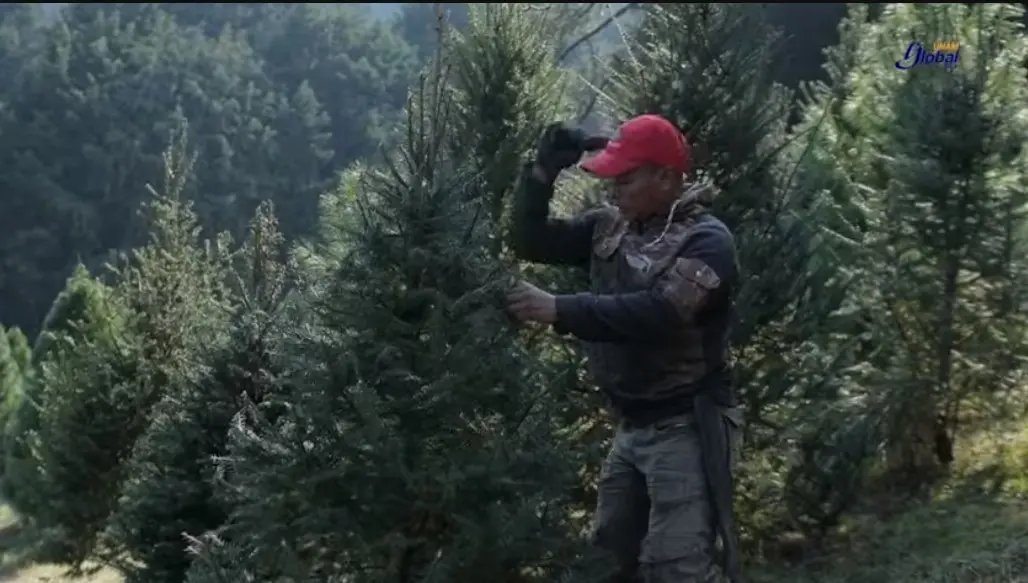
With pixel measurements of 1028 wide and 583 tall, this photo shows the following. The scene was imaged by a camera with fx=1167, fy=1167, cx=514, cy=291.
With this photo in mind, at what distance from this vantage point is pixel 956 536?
637cm

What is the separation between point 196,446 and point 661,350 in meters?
2.84

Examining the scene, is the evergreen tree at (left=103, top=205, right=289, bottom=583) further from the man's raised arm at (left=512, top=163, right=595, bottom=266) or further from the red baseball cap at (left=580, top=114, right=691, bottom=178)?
the red baseball cap at (left=580, top=114, right=691, bottom=178)

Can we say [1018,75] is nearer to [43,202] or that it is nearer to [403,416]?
[403,416]

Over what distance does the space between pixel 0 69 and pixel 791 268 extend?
130 feet

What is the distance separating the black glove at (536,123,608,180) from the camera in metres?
4.43

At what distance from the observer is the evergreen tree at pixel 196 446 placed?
229 inches

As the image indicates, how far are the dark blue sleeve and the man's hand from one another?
0.04 meters

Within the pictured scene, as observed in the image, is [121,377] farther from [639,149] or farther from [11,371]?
[11,371]

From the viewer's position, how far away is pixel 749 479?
6.13 meters

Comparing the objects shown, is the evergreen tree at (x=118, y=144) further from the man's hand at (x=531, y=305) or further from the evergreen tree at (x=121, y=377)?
the man's hand at (x=531, y=305)

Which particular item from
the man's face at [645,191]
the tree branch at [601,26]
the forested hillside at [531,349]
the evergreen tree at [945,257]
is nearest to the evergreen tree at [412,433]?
the forested hillside at [531,349]

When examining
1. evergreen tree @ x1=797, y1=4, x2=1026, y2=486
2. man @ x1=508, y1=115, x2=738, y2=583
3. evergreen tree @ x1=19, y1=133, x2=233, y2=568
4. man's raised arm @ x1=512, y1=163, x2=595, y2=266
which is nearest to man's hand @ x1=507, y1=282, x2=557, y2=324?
man @ x1=508, y1=115, x2=738, y2=583

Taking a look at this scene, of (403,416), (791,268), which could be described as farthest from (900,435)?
(403,416)

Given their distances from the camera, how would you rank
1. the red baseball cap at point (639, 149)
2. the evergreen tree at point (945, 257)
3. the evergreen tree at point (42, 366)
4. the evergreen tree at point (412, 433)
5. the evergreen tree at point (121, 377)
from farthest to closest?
the evergreen tree at point (42, 366), the evergreen tree at point (121, 377), the evergreen tree at point (945, 257), the red baseball cap at point (639, 149), the evergreen tree at point (412, 433)
